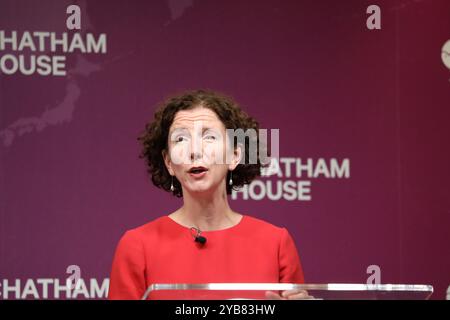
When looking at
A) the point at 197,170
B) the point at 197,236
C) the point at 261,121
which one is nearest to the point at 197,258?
the point at 197,236

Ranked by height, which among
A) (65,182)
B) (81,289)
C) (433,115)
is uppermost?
(433,115)

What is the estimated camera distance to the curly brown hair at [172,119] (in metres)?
2.15

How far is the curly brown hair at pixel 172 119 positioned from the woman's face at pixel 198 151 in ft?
0.06

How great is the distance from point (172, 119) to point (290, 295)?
2.40 feet

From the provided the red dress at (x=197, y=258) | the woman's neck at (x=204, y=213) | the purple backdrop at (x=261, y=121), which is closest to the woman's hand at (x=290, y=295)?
the red dress at (x=197, y=258)

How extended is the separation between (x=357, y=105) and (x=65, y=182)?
948mm

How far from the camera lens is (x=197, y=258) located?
79.7 inches

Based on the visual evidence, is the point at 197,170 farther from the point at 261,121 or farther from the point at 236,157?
the point at 261,121

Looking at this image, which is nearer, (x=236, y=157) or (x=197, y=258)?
(x=197, y=258)

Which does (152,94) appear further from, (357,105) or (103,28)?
(357,105)
